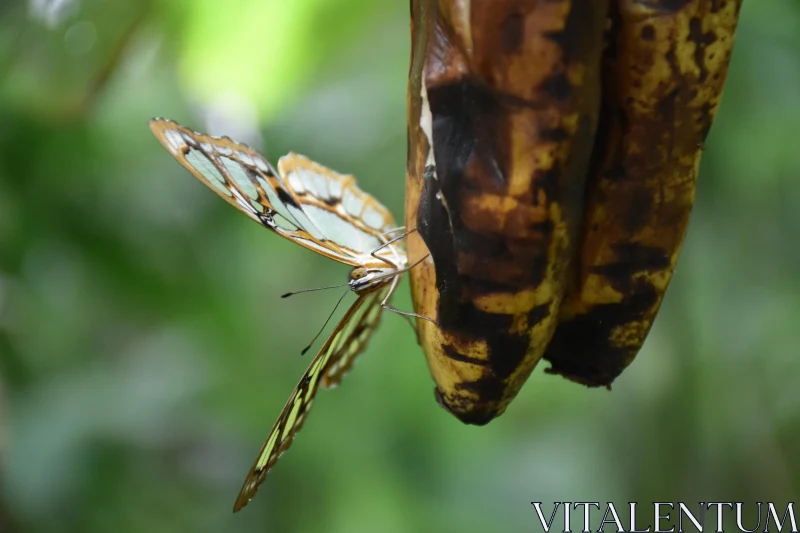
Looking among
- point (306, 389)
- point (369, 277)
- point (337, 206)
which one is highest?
point (337, 206)

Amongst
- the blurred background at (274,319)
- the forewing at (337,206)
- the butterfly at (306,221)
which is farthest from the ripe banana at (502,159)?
the blurred background at (274,319)

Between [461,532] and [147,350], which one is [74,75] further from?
[461,532]

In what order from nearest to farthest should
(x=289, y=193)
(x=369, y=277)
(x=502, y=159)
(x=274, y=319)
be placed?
1. (x=502, y=159)
2. (x=369, y=277)
3. (x=289, y=193)
4. (x=274, y=319)

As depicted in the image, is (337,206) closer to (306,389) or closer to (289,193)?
(289,193)

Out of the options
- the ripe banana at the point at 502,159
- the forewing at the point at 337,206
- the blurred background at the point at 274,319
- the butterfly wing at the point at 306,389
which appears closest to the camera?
the ripe banana at the point at 502,159

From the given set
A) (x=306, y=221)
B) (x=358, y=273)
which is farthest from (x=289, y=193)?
(x=358, y=273)

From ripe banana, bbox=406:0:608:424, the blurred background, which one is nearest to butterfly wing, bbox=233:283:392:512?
ripe banana, bbox=406:0:608:424

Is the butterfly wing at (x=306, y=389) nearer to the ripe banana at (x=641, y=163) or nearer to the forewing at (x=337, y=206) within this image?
the forewing at (x=337, y=206)
